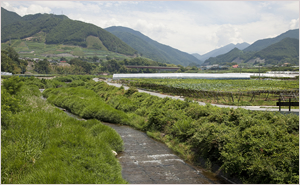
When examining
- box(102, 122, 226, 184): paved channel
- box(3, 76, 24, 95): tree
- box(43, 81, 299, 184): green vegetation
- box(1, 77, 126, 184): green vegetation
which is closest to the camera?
box(1, 77, 126, 184): green vegetation

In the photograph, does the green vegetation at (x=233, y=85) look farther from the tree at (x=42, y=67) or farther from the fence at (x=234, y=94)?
the tree at (x=42, y=67)

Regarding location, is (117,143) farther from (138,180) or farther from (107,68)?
(107,68)

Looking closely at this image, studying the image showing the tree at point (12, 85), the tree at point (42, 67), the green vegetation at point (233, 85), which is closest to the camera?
the tree at point (12, 85)

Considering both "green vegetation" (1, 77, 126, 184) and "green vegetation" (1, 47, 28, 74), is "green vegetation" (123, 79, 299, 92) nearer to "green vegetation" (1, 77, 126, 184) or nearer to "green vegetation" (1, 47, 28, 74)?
"green vegetation" (1, 77, 126, 184)

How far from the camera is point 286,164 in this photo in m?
9.88

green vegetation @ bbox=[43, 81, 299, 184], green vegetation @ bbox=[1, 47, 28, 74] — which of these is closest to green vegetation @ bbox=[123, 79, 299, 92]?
green vegetation @ bbox=[43, 81, 299, 184]

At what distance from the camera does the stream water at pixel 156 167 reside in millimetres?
12023

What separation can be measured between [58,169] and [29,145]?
325cm

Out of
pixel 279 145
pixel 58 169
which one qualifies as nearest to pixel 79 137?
pixel 58 169

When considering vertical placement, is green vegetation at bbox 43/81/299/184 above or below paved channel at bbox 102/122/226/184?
above

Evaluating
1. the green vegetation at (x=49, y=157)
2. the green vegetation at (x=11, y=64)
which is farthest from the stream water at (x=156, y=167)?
the green vegetation at (x=11, y=64)

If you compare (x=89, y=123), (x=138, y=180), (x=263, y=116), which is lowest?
(x=138, y=180)

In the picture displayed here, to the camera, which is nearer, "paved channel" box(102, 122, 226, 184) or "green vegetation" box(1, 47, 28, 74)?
"paved channel" box(102, 122, 226, 184)

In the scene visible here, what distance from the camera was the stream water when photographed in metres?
12.0
